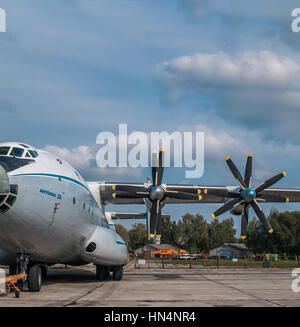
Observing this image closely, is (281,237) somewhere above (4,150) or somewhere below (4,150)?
below

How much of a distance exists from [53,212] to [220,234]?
105143 millimetres

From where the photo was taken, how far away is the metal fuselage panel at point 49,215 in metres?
11.6

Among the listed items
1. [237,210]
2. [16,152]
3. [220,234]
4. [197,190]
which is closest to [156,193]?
[197,190]

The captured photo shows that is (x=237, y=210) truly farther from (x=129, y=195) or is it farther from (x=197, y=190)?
(x=129, y=195)

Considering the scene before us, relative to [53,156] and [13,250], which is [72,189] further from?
[13,250]

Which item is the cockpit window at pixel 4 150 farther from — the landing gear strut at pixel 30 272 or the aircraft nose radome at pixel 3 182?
the landing gear strut at pixel 30 272

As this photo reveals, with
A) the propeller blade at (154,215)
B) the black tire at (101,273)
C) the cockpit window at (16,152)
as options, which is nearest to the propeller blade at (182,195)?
the propeller blade at (154,215)

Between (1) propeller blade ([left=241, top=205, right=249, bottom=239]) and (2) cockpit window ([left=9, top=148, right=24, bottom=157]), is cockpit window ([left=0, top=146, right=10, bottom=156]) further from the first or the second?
(1) propeller blade ([left=241, top=205, right=249, bottom=239])

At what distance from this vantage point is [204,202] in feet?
89.6

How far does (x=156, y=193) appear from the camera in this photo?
20.0m

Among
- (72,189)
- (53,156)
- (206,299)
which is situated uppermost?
(53,156)

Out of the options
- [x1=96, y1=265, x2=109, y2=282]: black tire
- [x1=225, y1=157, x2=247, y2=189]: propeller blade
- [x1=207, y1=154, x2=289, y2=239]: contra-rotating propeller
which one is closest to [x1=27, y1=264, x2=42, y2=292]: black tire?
[x1=96, y1=265, x2=109, y2=282]: black tire
